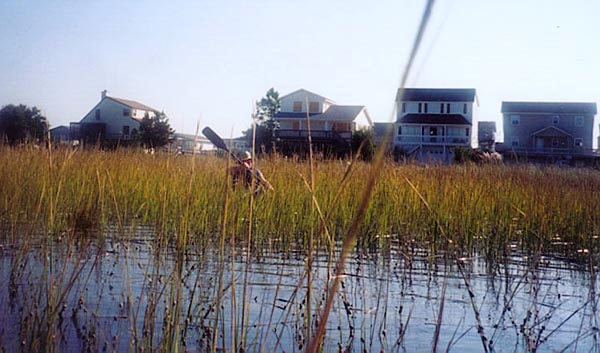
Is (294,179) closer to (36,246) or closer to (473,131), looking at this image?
(36,246)

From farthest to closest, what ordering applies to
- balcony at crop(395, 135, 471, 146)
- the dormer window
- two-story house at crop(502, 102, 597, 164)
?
the dormer window → two-story house at crop(502, 102, 597, 164) → balcony at crop(395, 135, 471, 146)

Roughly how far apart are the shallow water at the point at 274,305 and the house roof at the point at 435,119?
140 ft

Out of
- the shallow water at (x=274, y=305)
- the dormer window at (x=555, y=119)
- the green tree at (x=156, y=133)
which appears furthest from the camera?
the dormer window at (x=555, y=119)

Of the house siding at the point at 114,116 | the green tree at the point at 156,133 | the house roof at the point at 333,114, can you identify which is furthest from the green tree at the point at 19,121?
the house roof at the point at 333,114

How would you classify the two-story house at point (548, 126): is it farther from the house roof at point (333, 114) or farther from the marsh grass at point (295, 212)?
the marsh grass at point (295, 212)

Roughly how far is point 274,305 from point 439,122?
46.5m

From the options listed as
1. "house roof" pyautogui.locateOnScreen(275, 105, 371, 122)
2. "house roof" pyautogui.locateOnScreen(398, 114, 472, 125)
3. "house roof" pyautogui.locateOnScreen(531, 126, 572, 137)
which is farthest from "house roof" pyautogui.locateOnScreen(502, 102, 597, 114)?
"house roof" pyautogui.locateOnScreen(275, 105, 371, 122)

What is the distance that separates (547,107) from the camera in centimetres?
5116

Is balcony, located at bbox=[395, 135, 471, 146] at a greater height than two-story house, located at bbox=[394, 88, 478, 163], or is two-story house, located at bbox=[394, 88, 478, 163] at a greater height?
two-story house, located at bbox=[394, 88, 478, 163]

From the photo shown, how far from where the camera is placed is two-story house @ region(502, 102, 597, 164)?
159 ft

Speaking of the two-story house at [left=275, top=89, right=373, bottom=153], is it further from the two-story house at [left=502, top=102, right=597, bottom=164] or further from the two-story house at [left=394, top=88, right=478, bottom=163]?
the two-story house at [left=502, top=102, right=597, bottom=164]

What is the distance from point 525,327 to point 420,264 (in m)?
1.88

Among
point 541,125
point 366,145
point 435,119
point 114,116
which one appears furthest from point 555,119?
point 366,145

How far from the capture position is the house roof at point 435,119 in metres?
47.5
